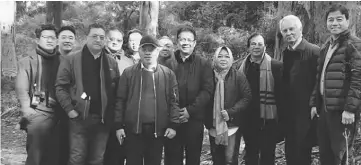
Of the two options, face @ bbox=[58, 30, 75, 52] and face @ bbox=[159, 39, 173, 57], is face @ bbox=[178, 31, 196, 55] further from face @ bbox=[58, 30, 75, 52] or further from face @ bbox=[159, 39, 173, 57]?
face @ bbox=[58, 30, 75, 52]

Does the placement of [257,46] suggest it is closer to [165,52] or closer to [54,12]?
[165,52]

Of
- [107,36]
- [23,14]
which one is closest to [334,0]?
[107,36]

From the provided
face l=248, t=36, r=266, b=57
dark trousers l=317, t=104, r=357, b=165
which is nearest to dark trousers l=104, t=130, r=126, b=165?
face l=248, t=36, r=266, b=57

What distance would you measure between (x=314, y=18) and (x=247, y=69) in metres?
2.05

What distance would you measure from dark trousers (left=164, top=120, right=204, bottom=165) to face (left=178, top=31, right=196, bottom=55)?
89cm

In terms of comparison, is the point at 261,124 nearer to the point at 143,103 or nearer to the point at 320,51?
the point at 320,51

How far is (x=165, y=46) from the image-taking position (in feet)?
16.4

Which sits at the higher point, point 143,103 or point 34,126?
point 143,103

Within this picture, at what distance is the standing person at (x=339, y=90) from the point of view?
381 cm

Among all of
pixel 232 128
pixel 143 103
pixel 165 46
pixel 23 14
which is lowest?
pixel 232 128

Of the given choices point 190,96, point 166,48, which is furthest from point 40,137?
point 166,48

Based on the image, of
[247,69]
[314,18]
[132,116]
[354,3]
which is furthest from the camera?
[314,18]

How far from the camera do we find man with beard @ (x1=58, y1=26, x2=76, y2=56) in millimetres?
4691

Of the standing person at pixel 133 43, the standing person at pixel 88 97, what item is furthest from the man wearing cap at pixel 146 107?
the standing person at pixel 133 43
